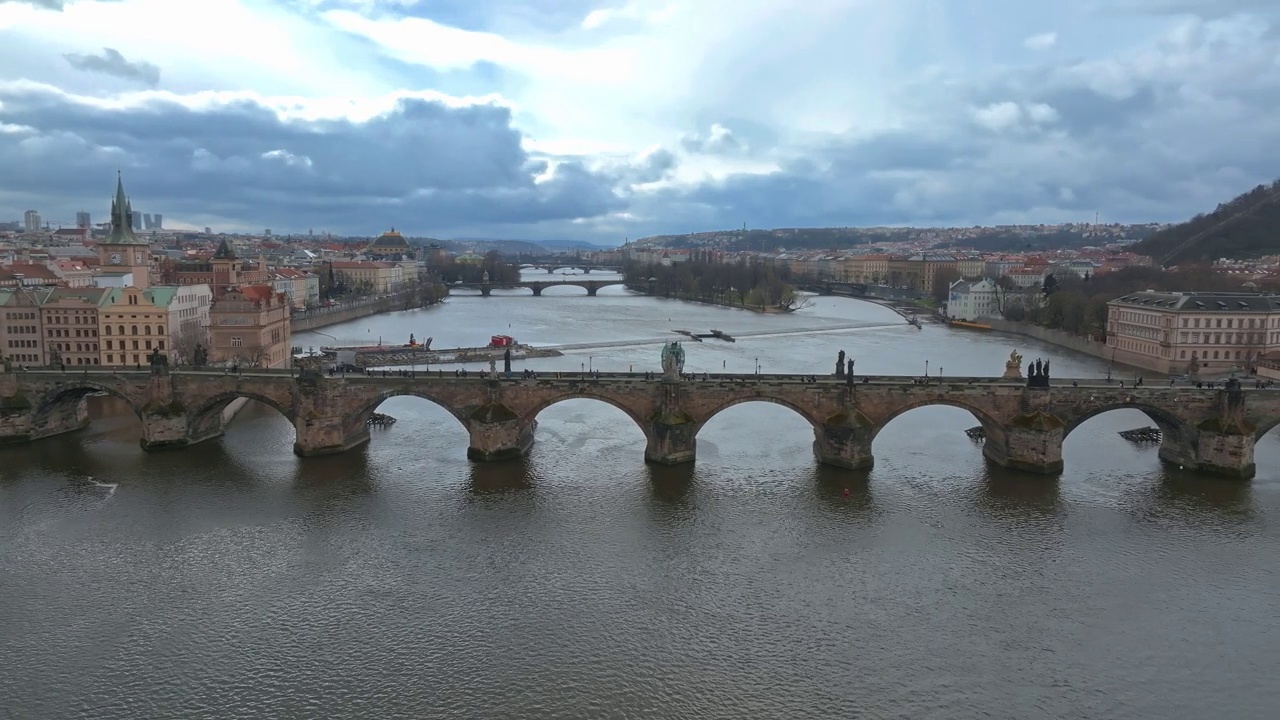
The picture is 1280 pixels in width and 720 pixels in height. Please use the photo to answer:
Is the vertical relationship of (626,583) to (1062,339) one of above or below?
below

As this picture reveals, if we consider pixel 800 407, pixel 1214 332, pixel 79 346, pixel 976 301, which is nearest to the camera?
pixel 800 407

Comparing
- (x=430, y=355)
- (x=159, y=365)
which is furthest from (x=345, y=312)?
(x=159, y=365)

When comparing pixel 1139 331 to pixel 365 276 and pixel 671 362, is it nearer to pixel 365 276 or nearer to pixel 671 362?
pixel 671 362

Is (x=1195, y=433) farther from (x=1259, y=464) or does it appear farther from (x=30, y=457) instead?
(x=30, y=457)

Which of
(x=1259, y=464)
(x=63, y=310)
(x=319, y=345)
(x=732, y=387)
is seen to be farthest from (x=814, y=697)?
(x=319, y=345)

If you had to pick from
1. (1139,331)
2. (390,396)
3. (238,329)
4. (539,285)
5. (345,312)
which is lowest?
(390,396)

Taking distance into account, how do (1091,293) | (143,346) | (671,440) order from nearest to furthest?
(671,440) → (143,346) → (1091,293)
